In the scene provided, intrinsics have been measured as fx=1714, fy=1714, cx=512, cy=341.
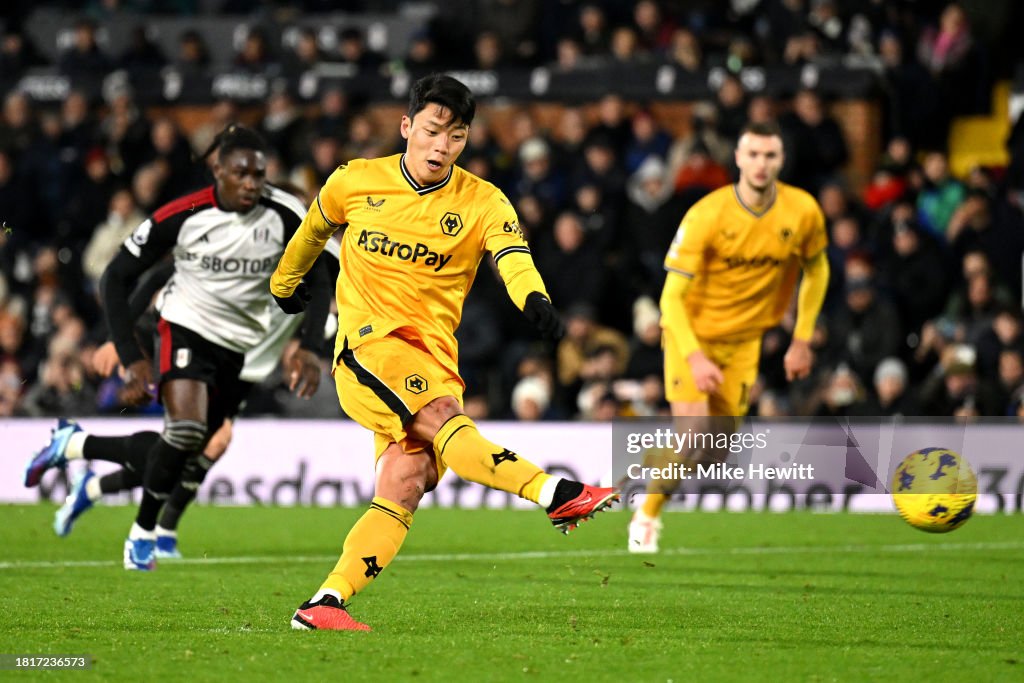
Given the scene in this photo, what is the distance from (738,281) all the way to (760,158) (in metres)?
0.80

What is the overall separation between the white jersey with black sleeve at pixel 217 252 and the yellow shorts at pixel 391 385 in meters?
2.88

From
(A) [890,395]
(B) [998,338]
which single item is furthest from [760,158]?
(B) [998,338]

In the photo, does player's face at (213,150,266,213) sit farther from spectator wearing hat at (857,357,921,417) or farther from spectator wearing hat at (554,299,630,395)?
spectator wearing hat at (554,299,630,395)

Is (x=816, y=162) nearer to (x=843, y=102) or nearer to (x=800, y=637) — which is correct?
(x=843, y=102)

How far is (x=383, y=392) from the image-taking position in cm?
693

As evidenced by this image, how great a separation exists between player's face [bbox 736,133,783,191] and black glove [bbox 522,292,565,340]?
4.26 meters

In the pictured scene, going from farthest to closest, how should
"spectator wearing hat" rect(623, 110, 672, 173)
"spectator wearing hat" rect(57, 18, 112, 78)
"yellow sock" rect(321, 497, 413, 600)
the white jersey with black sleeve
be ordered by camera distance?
"spectator wearing hat" rect(57, 18, 112, 78) < "spectator wearing hat" rect(623, 110, 672, 173) < the white jersey with black sleeve < "yellow sock" rect(321, 497, 413, 600)

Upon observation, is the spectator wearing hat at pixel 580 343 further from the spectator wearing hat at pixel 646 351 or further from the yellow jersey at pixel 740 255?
the yellow jersey at pixel 740 255

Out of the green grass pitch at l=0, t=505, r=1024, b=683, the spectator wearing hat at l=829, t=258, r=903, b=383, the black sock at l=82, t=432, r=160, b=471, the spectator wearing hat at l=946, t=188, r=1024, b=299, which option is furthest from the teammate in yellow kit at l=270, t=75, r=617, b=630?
the spectator wearing hat at l=946, t=188, r=1024, b=299

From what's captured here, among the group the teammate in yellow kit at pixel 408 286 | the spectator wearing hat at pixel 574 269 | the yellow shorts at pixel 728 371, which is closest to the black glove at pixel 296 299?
the teammate in yellow kit at pixel 408 286

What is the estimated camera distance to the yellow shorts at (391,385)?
22.6 feet

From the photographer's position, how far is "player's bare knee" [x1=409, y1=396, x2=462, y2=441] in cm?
687

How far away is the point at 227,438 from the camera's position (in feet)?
35.6

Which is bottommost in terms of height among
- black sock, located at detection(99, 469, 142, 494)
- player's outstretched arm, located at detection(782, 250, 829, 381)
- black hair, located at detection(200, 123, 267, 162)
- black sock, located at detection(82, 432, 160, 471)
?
black sock, located at detection(99, 469, 142, 494)
